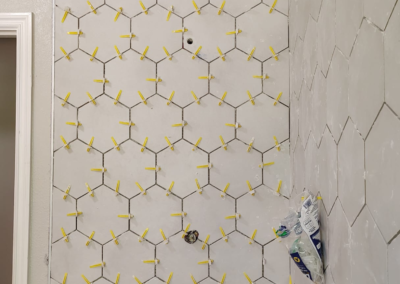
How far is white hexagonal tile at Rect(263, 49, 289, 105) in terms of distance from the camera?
136 centimetres

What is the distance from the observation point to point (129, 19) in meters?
1.40

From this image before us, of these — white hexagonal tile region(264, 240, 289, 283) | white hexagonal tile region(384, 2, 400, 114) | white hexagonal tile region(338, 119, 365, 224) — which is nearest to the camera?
white hexagonal tile region(384, 2, 400, 114)

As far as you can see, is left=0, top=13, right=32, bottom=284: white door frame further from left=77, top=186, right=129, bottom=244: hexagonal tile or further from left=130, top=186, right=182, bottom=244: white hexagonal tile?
left=130, top=186, right=182, bottom=244: white hexagonal tile

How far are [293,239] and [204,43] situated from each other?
0.72m

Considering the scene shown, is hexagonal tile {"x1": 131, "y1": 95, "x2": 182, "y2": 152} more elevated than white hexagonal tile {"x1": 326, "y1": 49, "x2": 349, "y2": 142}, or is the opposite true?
hexagonal tile {"x1": 131, "y1": 95, "x2": 182, "y2": 152}

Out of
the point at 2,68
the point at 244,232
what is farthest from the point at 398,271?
the point at 2,68

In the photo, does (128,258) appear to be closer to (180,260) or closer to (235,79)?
(180,260)

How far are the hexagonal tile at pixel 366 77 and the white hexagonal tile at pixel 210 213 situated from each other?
74 cm

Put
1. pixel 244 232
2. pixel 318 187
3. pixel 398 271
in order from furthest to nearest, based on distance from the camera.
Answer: pixel 244 232, pixel 318 187, pixel 398 271

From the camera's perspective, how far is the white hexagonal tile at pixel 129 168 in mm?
1376

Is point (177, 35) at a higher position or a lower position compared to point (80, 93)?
higher

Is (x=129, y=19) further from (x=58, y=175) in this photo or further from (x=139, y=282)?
(x=139, y=282)

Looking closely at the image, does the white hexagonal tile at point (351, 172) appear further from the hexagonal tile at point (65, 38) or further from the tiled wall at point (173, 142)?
the hexagonal tile at point (65, 38)

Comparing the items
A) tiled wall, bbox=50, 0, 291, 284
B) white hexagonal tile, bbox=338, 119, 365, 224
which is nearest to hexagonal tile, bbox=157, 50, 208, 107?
tiled wall, bbox=50, 0, 291, 284
